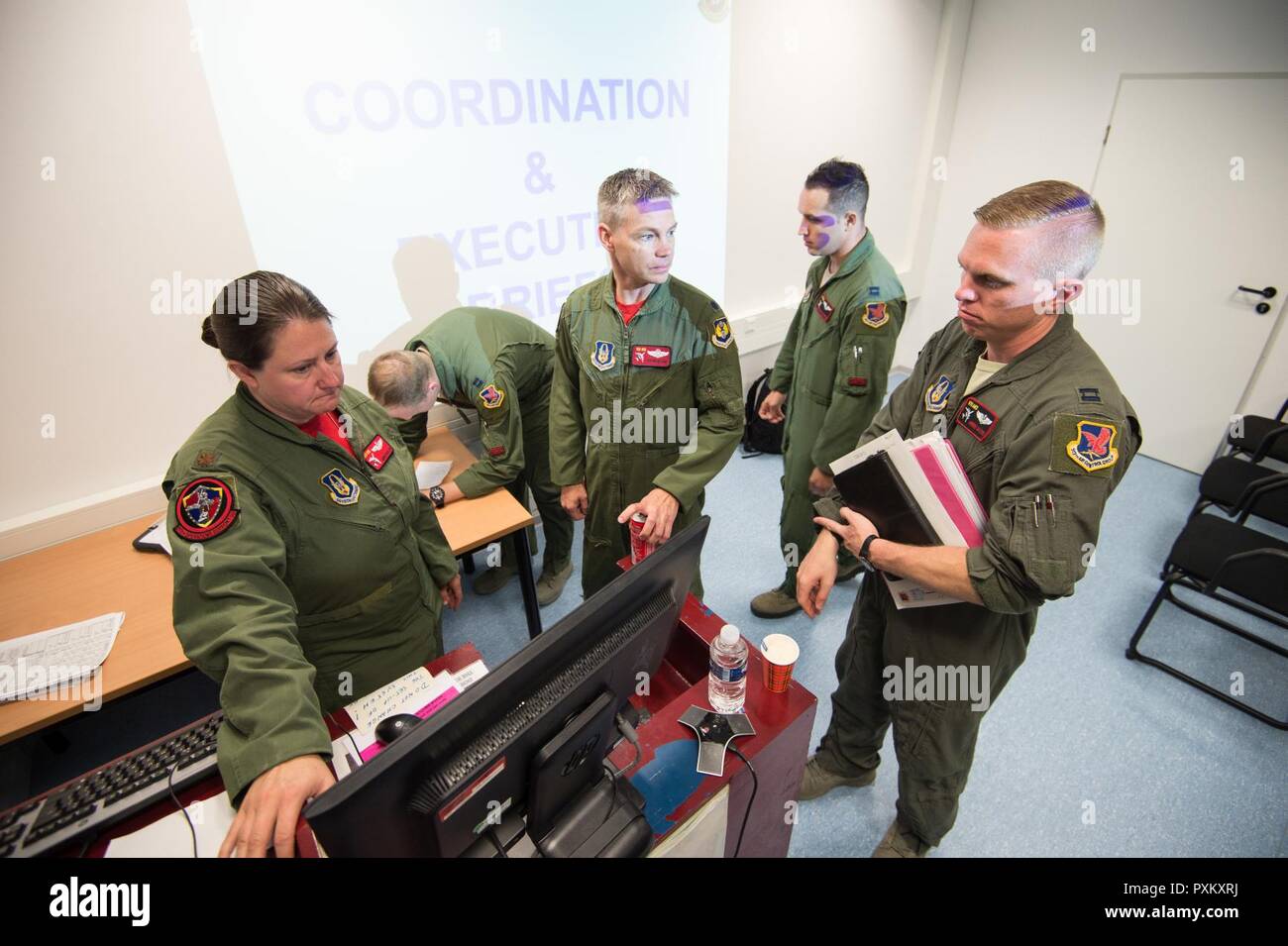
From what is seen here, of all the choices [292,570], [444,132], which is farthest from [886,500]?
[444,132]

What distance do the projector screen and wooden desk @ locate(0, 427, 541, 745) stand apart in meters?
0.85

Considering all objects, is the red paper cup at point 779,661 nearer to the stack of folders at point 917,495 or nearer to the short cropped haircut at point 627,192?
the stack of folders at point 917,495

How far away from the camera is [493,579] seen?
2.91 m

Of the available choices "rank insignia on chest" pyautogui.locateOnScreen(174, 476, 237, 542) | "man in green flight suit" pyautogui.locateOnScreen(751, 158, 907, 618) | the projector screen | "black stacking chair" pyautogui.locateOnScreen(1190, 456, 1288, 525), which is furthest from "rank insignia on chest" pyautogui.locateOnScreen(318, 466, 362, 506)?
"black stacking chair" pyautogui.locateOnScreen(1190, 456, 1288, 525)

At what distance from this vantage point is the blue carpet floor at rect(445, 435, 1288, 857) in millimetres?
1864

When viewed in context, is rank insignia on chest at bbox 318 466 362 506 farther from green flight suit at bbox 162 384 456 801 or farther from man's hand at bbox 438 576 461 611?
man's hand at bbox 438 576 461 611

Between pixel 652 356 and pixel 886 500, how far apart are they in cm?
83

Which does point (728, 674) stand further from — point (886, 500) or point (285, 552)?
point (285, 552)

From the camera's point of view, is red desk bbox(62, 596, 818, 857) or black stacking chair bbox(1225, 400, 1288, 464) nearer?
red desk bbox(62, 596, 818, 857)

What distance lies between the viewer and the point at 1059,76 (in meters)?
3.63

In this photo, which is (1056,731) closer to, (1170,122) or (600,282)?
(600,282)
